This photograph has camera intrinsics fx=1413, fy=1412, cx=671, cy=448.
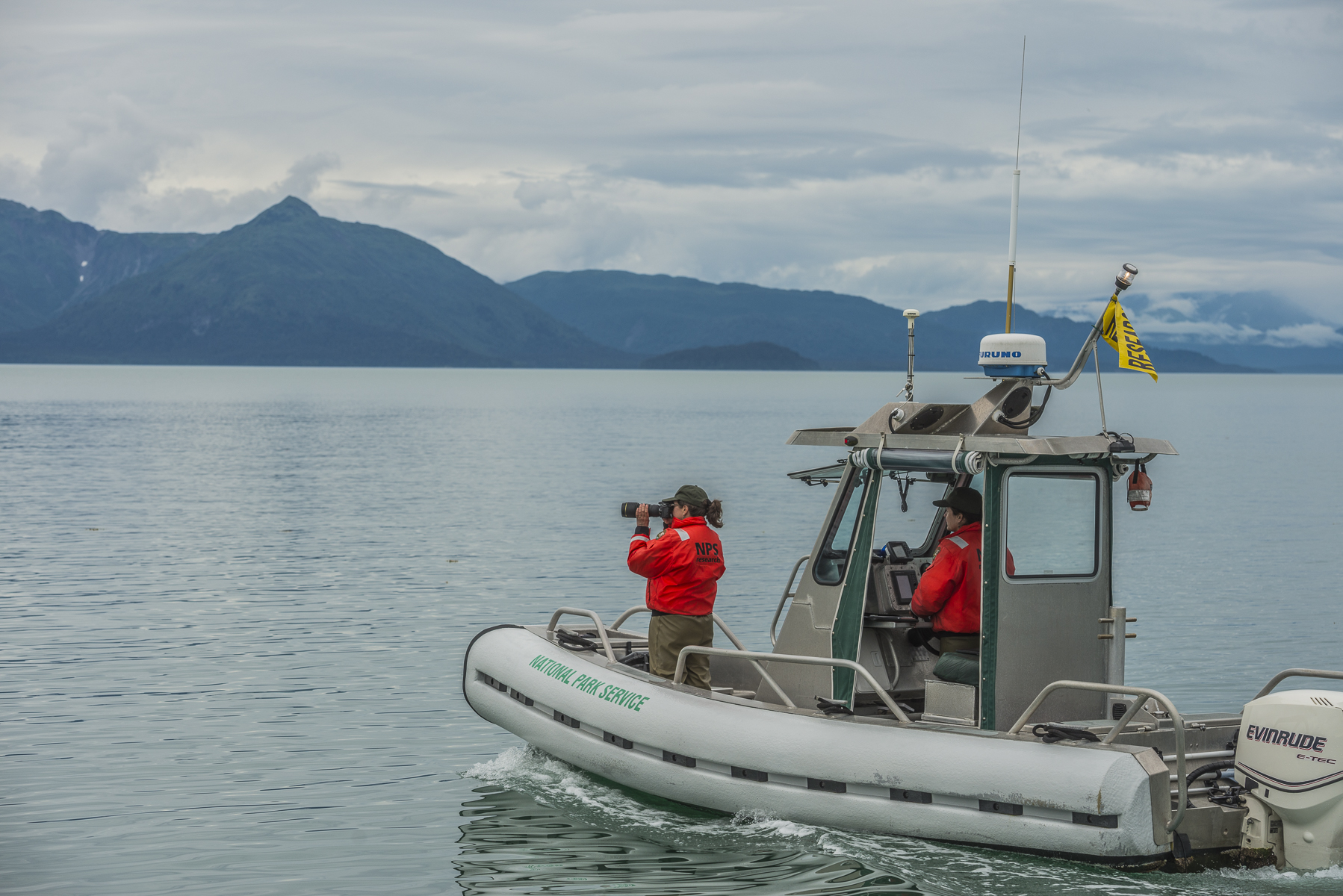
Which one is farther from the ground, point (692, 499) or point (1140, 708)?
point (692, 499)

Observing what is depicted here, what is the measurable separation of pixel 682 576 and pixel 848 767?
6.32 feet

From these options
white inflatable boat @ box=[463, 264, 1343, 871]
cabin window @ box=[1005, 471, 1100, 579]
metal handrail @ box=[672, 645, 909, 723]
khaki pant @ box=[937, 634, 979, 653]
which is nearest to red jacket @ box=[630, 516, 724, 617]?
metal handrail @ box=[672, 645, 909, 723]

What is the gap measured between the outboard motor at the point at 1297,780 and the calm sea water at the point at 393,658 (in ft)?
0.52

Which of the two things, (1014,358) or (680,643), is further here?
(680,643)

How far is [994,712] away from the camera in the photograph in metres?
8.19

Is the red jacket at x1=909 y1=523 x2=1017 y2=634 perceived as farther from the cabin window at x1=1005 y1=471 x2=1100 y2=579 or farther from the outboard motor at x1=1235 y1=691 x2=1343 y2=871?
the outboard motor at x1=1235 y1=691 x2=1343 y2=871

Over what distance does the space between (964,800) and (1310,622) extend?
13.5 metres

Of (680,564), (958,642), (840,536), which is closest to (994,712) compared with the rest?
(958,642)

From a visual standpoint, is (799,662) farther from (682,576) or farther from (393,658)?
(393,658)

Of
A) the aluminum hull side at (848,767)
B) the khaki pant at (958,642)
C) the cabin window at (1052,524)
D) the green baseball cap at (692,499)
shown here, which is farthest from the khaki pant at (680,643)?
the cabin window at (1052,524)

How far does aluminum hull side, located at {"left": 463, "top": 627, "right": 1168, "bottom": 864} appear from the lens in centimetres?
744

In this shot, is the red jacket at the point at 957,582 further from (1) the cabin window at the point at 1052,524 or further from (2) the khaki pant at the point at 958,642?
(1) the cabin window at the point at 1052,524

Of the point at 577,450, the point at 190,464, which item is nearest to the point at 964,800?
the point at 190,464

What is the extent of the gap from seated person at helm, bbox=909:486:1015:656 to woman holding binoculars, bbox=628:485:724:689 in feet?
5.10
